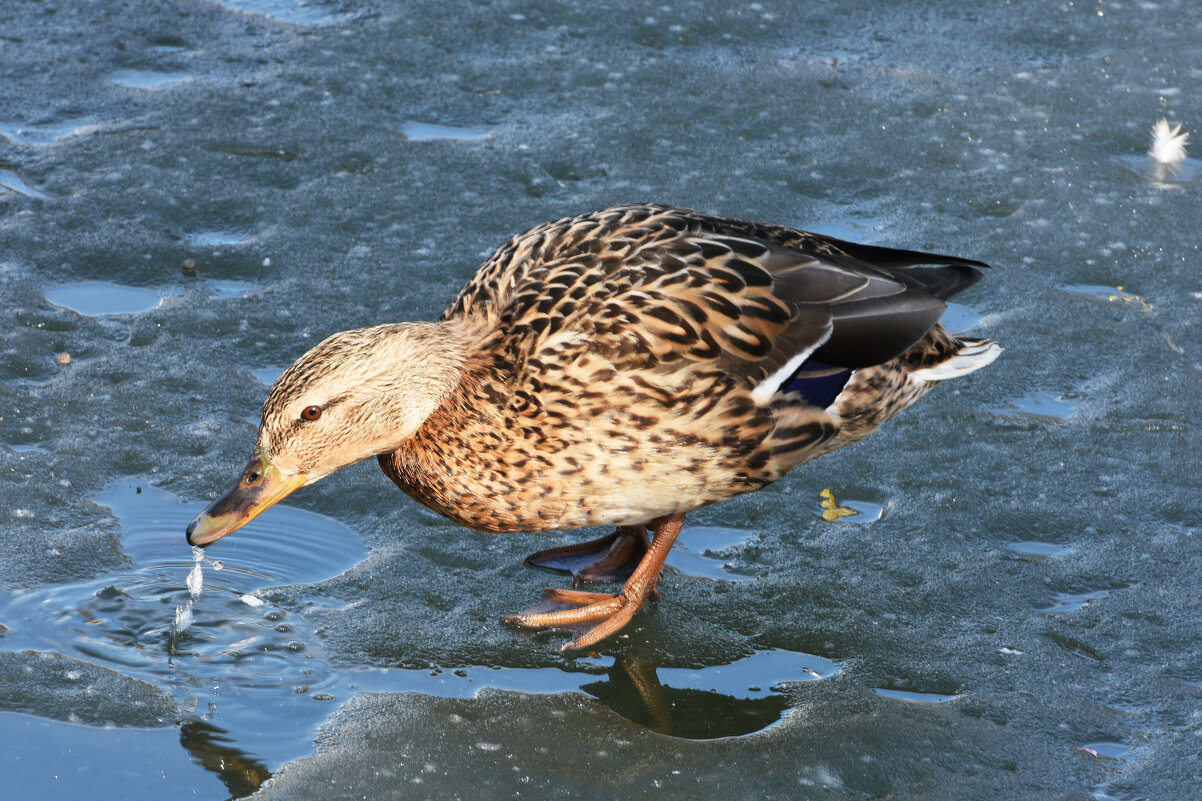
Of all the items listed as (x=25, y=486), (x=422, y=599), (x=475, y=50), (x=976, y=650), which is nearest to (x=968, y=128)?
(x=475, y=50)

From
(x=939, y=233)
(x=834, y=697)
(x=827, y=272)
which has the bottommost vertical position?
(x=834, y=697)

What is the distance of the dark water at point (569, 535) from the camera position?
13.0 ft

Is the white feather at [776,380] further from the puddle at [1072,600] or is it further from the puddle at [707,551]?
the puddle at [1072,600]

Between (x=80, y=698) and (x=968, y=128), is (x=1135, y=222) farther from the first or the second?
(x=80, y=698)

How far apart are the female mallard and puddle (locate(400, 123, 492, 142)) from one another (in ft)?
8.71

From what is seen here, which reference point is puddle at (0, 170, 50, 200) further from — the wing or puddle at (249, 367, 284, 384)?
the wing

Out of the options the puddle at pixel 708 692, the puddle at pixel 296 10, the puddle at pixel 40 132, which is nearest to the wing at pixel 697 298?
the puddle at pixel 708 692

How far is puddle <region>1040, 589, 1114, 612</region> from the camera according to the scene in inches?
181

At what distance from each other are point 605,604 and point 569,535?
2.13ft

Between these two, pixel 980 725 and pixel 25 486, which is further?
pixel 25 486

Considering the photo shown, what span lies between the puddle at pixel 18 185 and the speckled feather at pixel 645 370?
2986mm

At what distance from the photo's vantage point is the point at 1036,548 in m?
4.88

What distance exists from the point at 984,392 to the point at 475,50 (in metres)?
3.78

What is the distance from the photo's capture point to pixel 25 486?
485 cm
